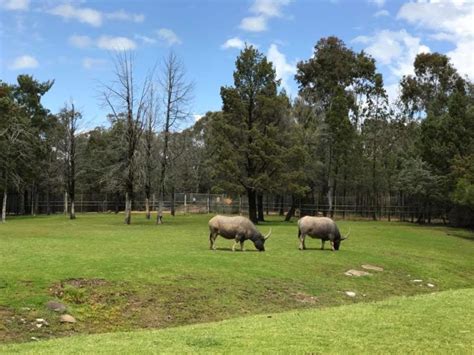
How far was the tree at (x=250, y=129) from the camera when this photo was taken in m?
44.8

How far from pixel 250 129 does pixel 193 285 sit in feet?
104

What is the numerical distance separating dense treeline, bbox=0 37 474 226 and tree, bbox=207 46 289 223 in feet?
0.31

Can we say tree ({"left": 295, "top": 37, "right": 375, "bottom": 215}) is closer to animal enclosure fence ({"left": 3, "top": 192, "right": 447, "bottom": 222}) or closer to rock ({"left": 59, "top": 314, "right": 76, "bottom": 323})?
animal enclosure fence ({"left": 3, "top": 192, "right": 447, "bottom": 222})

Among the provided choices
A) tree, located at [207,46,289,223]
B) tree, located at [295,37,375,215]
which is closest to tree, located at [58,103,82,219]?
tree, located at [207,46,289,223]

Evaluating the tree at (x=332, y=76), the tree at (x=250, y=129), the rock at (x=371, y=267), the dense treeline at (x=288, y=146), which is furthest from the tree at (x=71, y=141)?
the rock at (x=371, y=267)

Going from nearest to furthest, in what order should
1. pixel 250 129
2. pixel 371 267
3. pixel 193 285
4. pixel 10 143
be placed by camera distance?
pixel 193 285
pixel 371 267
pixel 250 129
pixel 10 143

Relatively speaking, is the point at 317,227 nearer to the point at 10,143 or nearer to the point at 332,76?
the point at 10,143

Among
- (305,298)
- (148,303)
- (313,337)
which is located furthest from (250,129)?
(313,337)

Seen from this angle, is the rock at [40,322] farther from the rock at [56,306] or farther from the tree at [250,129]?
the tree at [250,129]

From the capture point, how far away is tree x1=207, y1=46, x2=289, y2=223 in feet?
147

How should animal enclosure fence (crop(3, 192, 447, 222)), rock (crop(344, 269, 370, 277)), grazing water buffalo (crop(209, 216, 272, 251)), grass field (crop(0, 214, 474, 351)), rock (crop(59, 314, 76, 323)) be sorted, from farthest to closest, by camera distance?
animal enclosure fence (crop(3, 192, 447, 222)) < grazing water buffalo (crop(209, 216, 272, 251)) < rock (crop(344, 269, 370, 277)) < rock (crop(59, 314, 76, 323)) < grass field (crop(0, 214, 474, 351))

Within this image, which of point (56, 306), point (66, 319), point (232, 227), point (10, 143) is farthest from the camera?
point (10, 143)

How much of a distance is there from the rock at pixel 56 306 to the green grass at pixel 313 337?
11.2 feet

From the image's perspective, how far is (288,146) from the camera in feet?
155
